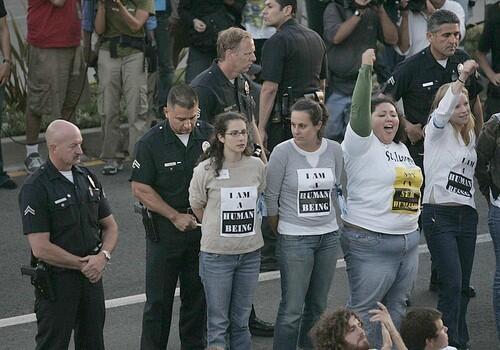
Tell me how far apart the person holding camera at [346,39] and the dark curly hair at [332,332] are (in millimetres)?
6384

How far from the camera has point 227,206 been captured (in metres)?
7.71

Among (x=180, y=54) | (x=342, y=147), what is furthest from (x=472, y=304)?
(x=180, y=54)

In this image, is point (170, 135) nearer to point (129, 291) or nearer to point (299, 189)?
point (299, 189)

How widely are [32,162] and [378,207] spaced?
5.69 meters

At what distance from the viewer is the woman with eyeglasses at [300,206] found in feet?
26.0

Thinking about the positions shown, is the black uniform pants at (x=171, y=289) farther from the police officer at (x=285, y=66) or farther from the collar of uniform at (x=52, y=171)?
the police officer at (x=285, y=66)

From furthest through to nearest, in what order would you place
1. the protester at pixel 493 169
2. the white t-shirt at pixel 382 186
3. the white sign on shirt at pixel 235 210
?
1. the protester at pixel 493 169
2. the white t-shirt at pixel 382 186
3. the white sign on shirt at pixel 235 210

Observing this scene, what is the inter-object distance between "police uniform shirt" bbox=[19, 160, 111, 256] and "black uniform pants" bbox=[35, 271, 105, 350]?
7.4 inches

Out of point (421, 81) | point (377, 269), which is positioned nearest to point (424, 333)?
point (377, 269)

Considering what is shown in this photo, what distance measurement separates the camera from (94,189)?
7.64 m

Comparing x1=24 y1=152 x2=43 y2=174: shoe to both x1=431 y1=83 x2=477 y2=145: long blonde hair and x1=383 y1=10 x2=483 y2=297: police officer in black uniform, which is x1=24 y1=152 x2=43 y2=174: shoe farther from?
x1=431 y1=83 x2=477 y2=145: long blonde hair

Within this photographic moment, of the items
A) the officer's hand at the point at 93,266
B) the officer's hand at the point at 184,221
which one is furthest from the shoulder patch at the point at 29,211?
the officer's hand at the point at 184,221

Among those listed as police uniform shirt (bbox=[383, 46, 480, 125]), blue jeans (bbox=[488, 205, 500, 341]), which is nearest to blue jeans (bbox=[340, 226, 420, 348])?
blue jeans (bbox=[488, 205, 500, 341])

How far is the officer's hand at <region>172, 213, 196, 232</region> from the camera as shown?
26.1 feet
